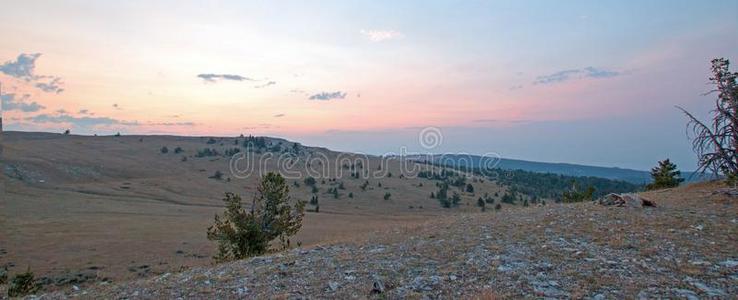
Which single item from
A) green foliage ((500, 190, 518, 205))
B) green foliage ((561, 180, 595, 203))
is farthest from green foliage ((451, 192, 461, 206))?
green foliage ((561, 180, 595, 203))

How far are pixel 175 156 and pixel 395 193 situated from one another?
115ft

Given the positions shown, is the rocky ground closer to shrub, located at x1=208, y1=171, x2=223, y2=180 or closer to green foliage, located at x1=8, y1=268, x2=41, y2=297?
green foliage, located at x1=8, y1=268, x2=41, y2=297

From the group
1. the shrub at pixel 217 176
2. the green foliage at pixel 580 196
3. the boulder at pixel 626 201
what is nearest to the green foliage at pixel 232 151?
the shrub at pixel 217 176

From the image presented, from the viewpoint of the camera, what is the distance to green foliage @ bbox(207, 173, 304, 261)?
14578 millimetres

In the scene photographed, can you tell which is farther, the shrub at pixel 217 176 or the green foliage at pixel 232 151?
the green foliage at pixel 232 151

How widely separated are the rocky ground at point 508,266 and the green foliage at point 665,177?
668 inches

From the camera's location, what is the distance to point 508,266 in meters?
7.79

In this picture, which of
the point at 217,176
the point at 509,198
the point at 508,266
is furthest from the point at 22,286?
the point at 509,198

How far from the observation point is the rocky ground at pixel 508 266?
665 cm

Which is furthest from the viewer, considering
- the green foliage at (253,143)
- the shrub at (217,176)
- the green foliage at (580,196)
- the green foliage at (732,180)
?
the green foliage at (253,143)

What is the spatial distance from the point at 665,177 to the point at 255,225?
2454cm

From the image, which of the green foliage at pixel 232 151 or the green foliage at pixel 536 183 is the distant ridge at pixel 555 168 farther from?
the green foliage at pixel 232 151

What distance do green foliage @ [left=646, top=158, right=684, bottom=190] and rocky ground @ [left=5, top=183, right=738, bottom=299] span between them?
55.6 ft

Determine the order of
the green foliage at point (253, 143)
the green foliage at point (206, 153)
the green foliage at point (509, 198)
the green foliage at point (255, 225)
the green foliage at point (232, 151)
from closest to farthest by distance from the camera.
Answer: the green foliage at point (255, 225), the green foliage at point (509, 198), the green foliage at point (206, 153), the green foliage at point (232, 151), the green foliage at point (253, 143)
